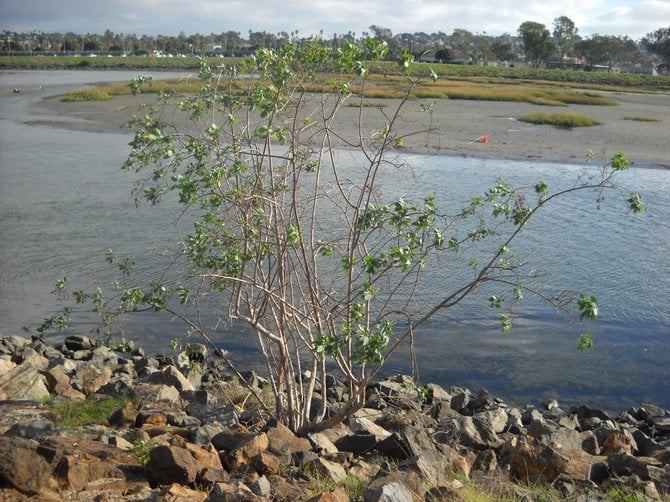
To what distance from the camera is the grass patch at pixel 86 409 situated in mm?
7543

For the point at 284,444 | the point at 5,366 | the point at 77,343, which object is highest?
the point at 284,444

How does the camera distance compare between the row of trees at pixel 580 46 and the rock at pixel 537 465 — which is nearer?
the rock at pixel 537 465

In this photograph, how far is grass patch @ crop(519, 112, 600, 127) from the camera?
40.4 meters

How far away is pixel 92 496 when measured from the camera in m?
5.29

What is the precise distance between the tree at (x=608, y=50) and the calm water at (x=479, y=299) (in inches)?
4574

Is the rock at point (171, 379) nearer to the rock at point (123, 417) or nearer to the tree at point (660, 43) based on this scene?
the rock at point (123, 417)

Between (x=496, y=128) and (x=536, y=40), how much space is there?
90268 millimetres

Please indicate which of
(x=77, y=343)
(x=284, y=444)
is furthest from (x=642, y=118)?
(x=284, y=444)

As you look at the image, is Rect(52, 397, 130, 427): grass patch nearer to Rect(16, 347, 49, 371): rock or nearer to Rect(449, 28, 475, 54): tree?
Rect(16, 347, 49, 371): rock

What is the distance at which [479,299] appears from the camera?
13.8 metres

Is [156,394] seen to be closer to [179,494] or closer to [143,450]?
[143,450]

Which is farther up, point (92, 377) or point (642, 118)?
point (642, 118)

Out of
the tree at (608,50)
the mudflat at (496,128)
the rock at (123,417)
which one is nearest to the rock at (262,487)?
the rock at (123,417)

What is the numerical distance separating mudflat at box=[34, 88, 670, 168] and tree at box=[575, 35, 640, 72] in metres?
87.0
